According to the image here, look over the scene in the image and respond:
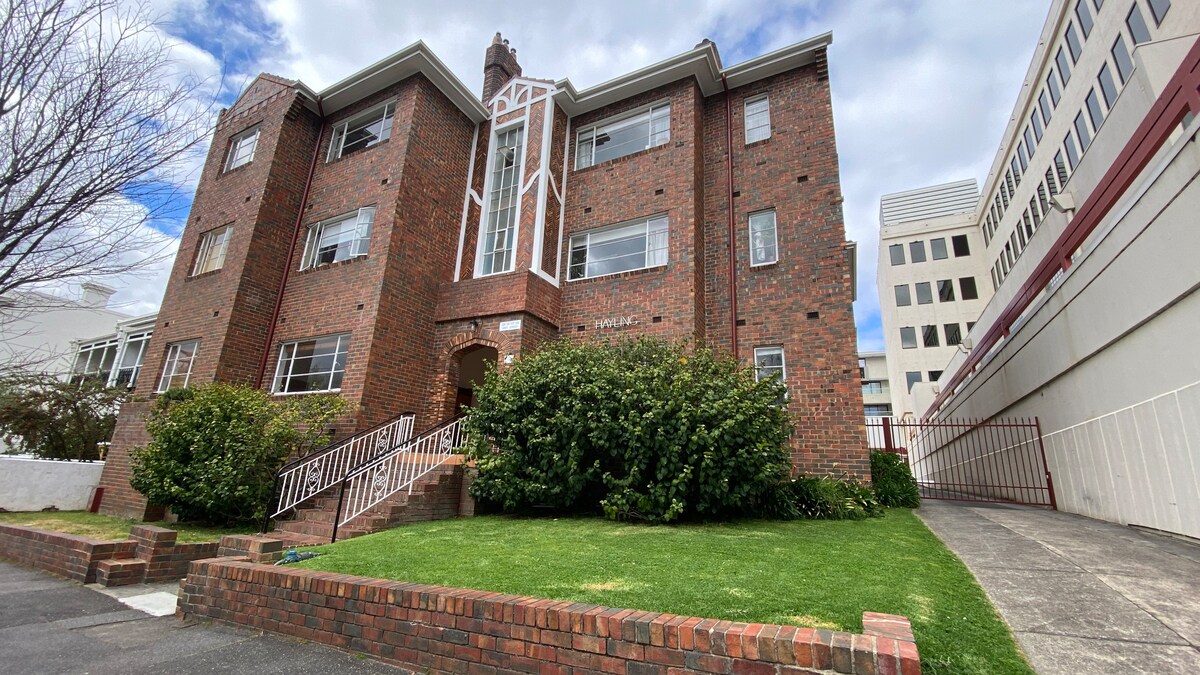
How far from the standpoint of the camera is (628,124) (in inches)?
579

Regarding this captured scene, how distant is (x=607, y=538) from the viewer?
21.5 ft

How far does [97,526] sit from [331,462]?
5.01 meters

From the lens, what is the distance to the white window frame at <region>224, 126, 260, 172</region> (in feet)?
52.2

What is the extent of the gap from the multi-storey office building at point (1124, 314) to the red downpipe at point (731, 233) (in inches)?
231

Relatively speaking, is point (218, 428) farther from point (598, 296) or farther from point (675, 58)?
point (675, 58)

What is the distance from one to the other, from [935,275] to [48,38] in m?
43.0

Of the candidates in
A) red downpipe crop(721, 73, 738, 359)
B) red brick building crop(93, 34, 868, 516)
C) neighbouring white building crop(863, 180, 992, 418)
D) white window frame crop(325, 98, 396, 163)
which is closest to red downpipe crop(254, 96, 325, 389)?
red brick building crop(93, 34, 868, 516)

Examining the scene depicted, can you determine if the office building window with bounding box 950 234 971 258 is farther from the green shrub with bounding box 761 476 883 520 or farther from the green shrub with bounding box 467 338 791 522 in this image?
the green shrub with bounding box 467 338 791 522

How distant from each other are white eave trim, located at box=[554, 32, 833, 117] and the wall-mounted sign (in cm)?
644

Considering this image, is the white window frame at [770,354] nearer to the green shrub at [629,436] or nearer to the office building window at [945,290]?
the green shrub at [629,436]

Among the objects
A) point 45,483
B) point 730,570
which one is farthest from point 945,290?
point 45,483

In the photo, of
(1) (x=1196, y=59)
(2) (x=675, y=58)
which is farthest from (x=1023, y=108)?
(1) (x=1196, y=59)

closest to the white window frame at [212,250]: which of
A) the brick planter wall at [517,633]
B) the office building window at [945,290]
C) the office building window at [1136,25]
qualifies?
the brick planter wall at [517,633]

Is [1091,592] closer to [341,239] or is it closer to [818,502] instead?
[818,502]
